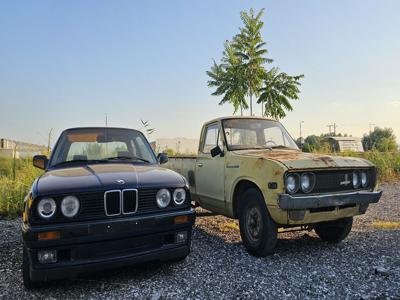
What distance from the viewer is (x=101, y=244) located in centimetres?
309

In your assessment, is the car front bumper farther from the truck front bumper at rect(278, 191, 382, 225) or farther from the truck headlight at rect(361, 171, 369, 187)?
the truck headlight at rect(361, 171, 369, 187)

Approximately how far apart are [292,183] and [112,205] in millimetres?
2058

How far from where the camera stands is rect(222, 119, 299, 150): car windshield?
5.15 meters

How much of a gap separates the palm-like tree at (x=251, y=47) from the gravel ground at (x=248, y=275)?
10627 millimetres

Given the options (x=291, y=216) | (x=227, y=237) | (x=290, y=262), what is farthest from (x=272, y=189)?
(x=227, y=237)

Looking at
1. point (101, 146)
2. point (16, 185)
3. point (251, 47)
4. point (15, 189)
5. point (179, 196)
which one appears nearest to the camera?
point (179, 196)

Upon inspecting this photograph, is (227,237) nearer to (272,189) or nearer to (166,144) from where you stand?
(272,189)

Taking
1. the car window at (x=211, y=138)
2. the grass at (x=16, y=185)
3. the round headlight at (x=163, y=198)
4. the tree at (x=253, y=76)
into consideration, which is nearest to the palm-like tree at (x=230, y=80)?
the tree at (x=253, y=76)

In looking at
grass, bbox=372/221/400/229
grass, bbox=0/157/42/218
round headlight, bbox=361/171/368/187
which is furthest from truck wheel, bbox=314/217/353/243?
grass, bbox=0/157/42/218

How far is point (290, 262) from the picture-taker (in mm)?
4074

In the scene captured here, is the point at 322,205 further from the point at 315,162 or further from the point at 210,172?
the point at 210,172

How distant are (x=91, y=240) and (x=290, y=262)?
2437mm

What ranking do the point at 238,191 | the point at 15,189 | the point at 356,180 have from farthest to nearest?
the point at 15,189 < the point at 238,191 < the point at 356,180

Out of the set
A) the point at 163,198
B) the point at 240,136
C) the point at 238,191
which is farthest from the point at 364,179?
the point at 163,198
